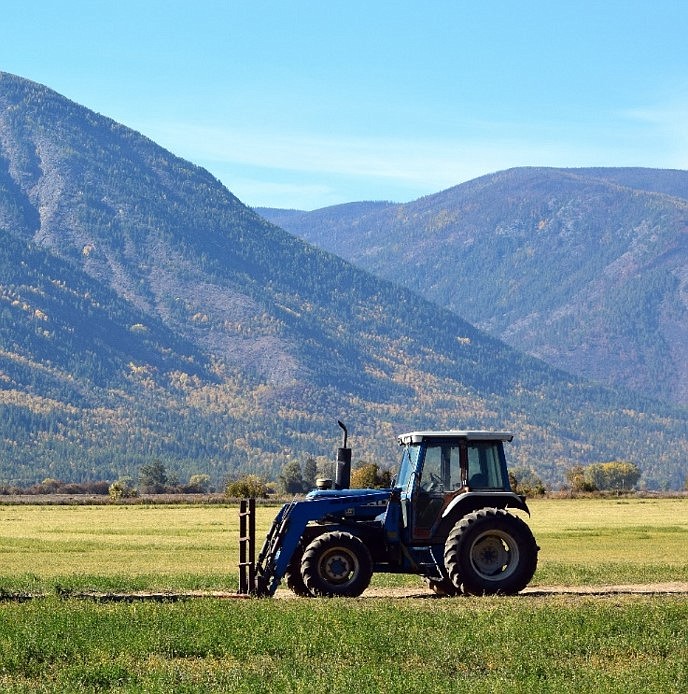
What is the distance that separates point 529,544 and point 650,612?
443cm

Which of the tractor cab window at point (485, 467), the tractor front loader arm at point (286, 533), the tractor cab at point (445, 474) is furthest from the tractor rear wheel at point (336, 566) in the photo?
the tractor cab window at point (485, 467)

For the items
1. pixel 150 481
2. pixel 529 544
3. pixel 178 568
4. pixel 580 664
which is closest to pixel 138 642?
pixel 580 664

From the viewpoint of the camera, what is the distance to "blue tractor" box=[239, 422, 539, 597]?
28.5 metres

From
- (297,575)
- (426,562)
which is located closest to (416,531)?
(426,562)

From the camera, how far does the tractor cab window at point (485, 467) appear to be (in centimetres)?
2991

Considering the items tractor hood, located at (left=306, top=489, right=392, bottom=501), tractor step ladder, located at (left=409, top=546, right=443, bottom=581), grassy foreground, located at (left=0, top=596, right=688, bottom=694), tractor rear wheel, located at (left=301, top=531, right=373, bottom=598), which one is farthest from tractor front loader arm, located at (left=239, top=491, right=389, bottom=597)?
grassy foreground, located at (left=0, top=596, right=688, bottom=694)

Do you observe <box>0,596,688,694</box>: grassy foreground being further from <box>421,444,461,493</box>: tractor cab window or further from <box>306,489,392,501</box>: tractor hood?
<box>421,444,461,493</box>: tractor cab window

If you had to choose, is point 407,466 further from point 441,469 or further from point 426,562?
point 426,562

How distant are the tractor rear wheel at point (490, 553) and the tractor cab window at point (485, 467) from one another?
0.84 metres

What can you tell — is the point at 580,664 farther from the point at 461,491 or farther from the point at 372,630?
the point at 461,491

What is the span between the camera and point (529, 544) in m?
29.2

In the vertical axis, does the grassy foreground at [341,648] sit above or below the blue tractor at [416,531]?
below

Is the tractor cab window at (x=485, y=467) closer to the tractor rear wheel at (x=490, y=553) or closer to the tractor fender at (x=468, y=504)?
the tractor fender at (x=468, y=504)

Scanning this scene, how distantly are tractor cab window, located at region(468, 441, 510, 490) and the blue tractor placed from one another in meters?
0.02
